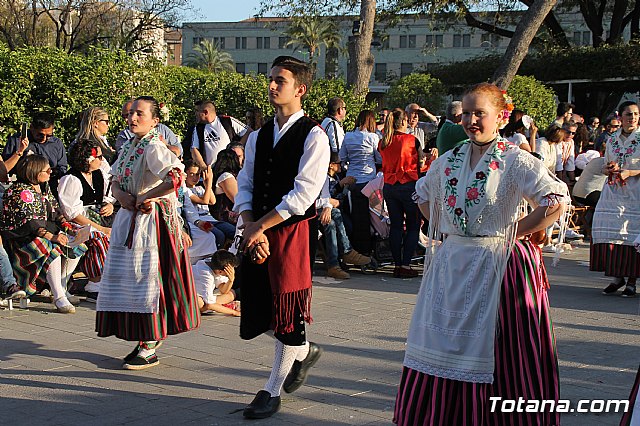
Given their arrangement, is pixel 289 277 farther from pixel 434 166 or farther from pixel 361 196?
pixel 361 196

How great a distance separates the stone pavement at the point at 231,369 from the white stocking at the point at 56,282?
17 cm

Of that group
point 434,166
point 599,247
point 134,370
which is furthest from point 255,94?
point 434,166

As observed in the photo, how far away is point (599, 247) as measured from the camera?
9.84m

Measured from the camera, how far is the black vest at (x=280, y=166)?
5.17m

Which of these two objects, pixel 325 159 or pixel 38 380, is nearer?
pixel 325 159

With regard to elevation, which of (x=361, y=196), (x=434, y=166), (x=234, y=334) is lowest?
(x=234, y=334)

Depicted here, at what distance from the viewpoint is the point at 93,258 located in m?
8.77

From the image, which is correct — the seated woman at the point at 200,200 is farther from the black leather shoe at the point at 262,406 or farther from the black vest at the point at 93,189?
the black leather shoe at the point at 262,406

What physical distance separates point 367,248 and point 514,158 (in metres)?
6.74

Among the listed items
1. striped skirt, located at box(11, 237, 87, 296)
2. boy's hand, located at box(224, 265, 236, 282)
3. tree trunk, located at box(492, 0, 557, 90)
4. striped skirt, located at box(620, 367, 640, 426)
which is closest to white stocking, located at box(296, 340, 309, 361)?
striped skirt, located at box(620, 367, 640, 426)

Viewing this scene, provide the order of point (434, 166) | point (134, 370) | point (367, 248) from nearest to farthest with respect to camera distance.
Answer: point (434, 166), point (134, 370), point (367, 248)

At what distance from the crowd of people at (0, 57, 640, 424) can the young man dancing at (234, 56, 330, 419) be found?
1 centimetres

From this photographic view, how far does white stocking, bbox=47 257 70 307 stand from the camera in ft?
27.1

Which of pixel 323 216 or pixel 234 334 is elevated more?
pixel 323 216
